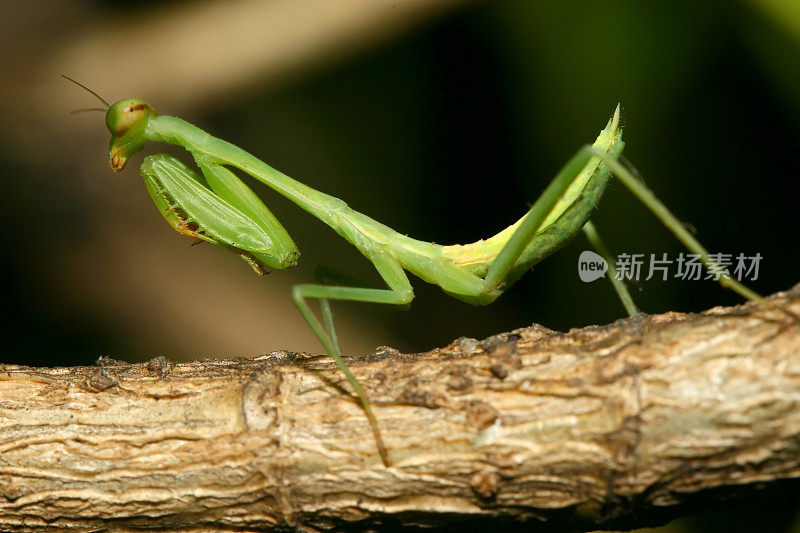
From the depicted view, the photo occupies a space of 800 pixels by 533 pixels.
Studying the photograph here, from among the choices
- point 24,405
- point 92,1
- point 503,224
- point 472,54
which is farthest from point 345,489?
point 92,1

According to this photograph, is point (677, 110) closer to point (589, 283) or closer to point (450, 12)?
point (589, 283)

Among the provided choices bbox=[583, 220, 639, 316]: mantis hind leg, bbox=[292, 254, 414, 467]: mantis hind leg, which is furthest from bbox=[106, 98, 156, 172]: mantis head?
bbox=[583, 220, 639, 316]: mantis hind leg

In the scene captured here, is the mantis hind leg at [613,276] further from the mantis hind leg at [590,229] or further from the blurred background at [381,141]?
the blurred background at [381,141]

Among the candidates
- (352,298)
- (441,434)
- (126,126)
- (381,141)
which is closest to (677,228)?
(441,434)

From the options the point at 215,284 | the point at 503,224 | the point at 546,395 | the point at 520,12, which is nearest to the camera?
the point at 546,395

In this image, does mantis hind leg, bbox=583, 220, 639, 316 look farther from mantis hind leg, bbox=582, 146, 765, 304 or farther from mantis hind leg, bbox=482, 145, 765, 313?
mantis hind leg, bbox=582, 146, 765, 304

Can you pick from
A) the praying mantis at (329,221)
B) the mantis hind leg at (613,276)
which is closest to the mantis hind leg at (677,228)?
the praying mantis at (329,221)
